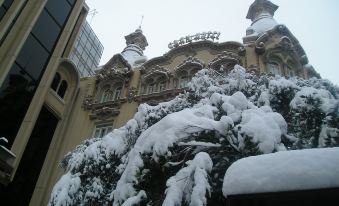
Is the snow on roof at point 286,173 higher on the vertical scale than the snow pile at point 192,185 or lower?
lower

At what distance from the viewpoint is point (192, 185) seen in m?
7.57

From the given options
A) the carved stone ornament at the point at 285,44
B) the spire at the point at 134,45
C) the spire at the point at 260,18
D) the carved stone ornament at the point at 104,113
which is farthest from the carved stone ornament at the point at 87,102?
the carved stone ornament at the point at 285,44

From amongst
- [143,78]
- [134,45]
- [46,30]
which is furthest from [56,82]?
[134,45]

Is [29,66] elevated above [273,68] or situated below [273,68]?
below

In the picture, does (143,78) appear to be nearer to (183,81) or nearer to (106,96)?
(183,81)

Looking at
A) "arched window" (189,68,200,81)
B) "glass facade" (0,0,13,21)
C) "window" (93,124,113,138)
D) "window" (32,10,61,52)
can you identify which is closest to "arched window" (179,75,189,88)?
"arched window" (189,68,200,81)

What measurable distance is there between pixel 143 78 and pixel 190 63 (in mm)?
2825

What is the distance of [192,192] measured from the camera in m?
7.24

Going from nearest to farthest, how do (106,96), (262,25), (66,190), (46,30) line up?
(66,190) → (46,30) → (106,96) → (262,25)

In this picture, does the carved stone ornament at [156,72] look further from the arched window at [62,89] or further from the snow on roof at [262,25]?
the snow on roof at [262,25]

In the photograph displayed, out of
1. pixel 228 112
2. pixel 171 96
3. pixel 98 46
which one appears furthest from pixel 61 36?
pixel 98 46

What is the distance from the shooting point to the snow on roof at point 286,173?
393 cm

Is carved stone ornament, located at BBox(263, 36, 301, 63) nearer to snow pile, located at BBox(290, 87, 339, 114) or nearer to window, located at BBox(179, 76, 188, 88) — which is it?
window, located at BBox(179, 76, 188, 88)

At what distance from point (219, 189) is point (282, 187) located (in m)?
4.48
